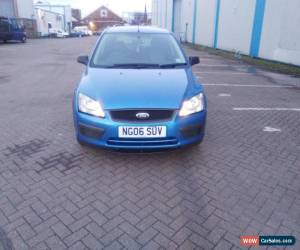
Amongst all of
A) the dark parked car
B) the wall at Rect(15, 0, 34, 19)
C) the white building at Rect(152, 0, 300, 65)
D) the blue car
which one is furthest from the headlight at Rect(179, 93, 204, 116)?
the wall at Rect(15, 0, 34, 19)

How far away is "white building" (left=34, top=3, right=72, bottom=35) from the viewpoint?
47.2 metres

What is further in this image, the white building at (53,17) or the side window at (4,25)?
the white building at (53,17)

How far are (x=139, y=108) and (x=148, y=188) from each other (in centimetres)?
90

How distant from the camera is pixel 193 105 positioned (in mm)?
3701

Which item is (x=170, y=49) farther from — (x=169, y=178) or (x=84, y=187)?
(x=84, y=187)

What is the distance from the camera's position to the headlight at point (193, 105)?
3.57 meters

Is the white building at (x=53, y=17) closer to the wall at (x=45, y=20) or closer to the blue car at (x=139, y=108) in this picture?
the wall at (x=45, y=20)

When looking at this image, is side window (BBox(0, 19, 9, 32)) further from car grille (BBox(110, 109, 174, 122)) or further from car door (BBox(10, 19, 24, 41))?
car grille (BBox(110, 109, 174, 122))

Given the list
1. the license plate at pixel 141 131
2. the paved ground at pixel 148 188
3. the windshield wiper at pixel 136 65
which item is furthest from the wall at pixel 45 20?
the license plate at pixel 141 131

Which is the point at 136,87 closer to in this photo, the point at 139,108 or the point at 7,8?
the point at 139,108

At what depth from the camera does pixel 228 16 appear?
60.0 ft

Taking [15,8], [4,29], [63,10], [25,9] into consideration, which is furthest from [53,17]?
[4,29]

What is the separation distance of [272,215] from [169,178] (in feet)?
3.83

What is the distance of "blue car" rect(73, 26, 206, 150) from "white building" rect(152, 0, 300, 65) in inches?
385
